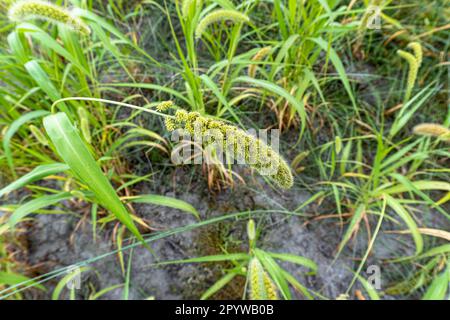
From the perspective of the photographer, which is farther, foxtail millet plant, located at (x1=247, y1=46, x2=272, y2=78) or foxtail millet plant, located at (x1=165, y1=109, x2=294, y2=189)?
foxtail millet plant, located at (x1=247, y1=46, x2=272, y2=78)

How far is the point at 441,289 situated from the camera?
861 millimetres

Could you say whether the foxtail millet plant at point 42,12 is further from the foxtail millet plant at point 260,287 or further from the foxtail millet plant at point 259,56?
the foxtail millet plant at point 260,287

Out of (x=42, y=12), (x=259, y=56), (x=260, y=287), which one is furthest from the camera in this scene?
(x=259, y=56)

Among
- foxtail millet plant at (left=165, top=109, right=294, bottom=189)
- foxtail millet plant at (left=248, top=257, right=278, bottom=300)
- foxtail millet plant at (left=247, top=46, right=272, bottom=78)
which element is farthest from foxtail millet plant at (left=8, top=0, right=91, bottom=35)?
foxtail millet plant at (left=248, top=257, right=278, bottom=300)

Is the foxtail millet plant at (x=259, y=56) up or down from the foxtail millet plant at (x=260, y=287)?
up

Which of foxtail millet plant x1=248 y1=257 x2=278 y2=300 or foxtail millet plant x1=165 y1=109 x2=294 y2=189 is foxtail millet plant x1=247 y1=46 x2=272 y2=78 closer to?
foxtail millet plant x1=165 y1=109 x2=294 y2=189

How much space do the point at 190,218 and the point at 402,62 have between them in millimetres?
1613

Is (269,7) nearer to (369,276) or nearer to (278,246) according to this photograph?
(278,246)

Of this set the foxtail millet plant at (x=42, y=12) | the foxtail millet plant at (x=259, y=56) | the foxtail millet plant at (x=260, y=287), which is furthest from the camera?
the foxtail millet plant at (x=259, y=56)

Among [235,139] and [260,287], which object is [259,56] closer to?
[235,139]

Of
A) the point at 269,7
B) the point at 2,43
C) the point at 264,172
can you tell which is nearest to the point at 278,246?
the point at 264,172

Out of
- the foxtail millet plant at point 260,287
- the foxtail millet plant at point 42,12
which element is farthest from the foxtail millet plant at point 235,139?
the foxtail millet plant at point 42,12

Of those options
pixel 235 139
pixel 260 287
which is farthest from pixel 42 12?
pixel 260 287

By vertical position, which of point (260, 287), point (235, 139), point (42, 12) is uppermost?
point (42, 12)
